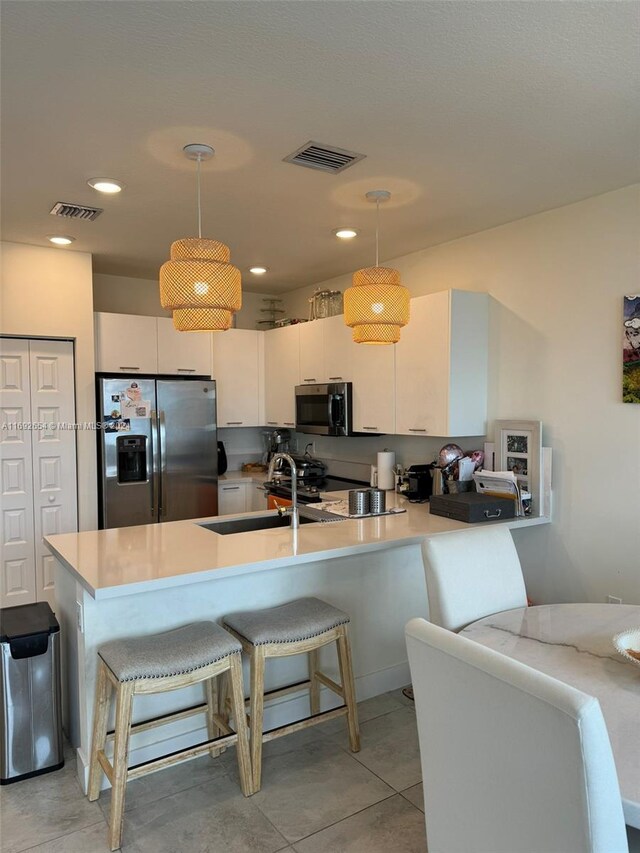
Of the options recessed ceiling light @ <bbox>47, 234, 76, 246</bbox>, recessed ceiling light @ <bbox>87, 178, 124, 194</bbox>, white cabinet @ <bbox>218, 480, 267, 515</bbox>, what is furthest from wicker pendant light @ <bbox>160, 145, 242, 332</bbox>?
white cabinet @ <bbox>218, 480, 267, 515</bbox>

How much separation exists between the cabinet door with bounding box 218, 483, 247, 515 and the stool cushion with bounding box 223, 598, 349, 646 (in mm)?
2509

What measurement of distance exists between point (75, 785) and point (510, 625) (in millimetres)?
1765

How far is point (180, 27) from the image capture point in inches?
66.2

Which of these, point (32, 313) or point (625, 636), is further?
point (32, 313)

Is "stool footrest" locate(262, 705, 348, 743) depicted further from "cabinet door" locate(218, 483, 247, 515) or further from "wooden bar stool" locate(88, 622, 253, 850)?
"cabinet door" locate(218, 483, 247, 515)

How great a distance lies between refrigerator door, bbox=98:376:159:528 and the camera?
4254 mm

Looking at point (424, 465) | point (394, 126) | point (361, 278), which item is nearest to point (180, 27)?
point (394, 126)

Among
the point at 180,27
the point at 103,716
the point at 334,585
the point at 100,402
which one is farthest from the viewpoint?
the point at 100,402

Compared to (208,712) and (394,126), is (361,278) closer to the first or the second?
(394,126)

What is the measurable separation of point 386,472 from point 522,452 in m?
1.16

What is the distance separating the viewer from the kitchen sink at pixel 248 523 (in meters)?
3.17

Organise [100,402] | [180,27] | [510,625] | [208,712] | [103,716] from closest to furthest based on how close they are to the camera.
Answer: [180,27], [510,625], [103,716], [208,712], [100,402]

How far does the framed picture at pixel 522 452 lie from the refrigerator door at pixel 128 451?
2.47 meters

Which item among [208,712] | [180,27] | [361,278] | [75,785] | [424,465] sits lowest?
[75,785]
